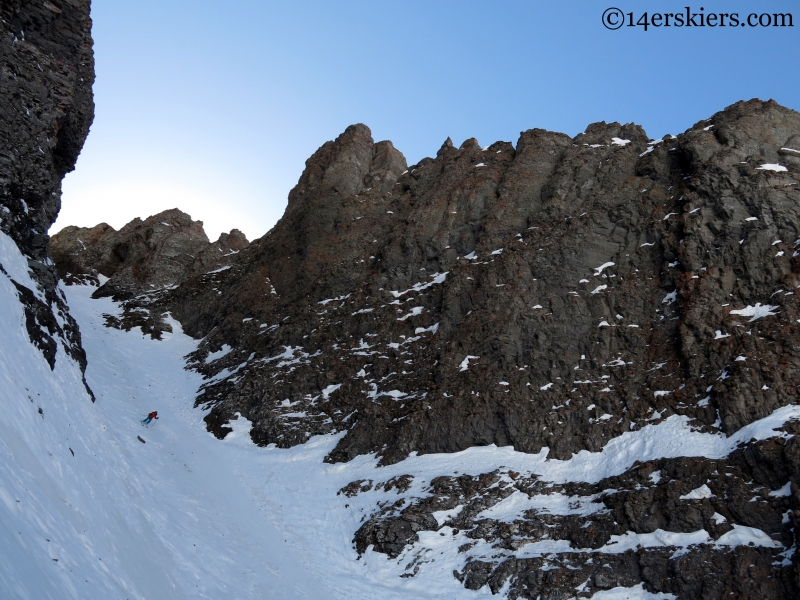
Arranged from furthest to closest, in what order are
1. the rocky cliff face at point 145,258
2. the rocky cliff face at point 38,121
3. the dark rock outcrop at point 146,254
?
the dark rock outcrop at point 146,254 → the rocky cliff face at point 145,258 → the rocky cliff face at point 38,121

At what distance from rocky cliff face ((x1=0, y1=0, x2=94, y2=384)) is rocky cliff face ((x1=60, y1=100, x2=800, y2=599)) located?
16.0 meters

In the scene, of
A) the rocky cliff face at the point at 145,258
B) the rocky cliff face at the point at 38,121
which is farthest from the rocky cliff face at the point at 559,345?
the rocky cliff face at the point at 38,121

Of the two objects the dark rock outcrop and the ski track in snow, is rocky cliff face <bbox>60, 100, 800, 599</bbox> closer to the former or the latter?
the ski track in snow

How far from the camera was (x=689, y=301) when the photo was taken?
33.0 m

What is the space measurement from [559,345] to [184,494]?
21686mm

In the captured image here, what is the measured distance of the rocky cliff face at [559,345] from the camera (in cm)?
2386

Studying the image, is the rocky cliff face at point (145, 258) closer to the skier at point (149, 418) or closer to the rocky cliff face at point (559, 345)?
the rocky cliff face at point (559, 345)

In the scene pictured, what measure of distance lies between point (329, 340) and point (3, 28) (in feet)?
85.0

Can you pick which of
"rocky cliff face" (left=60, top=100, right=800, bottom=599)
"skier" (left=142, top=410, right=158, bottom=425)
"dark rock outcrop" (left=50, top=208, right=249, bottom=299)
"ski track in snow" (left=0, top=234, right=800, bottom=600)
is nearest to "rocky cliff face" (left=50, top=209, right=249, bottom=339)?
"dark rock outcrop" (left=50, top=208, right=249, bottom=299)

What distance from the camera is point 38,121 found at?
26.2 m

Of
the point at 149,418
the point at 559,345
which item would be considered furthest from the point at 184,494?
the point at 559,345

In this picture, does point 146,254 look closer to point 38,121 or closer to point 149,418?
point 149,418

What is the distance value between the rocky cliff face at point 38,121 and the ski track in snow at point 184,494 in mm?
2169

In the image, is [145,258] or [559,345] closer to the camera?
[559,345]
